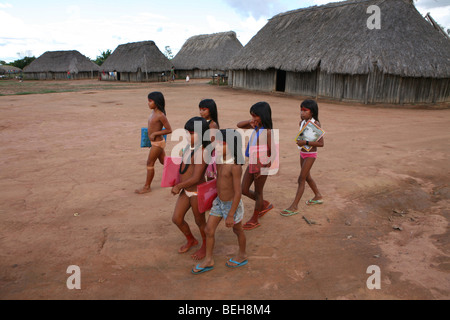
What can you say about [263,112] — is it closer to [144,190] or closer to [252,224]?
[252,224]

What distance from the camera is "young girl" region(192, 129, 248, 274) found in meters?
2.61

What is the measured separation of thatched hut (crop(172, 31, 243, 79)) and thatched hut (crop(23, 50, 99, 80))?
12559 millimetres

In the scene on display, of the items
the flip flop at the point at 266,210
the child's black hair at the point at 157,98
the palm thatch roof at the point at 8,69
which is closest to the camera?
the flip flop at the point at 266,210

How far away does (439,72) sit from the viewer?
1412 centimetres

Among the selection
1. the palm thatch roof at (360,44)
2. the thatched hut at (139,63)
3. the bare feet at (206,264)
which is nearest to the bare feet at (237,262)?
the bare feet at (206,264)

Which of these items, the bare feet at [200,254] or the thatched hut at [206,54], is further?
the thatched hut at [206,54]

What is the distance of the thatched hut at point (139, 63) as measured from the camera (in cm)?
3284

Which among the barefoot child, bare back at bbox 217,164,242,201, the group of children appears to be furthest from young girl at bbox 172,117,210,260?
the barefoot child

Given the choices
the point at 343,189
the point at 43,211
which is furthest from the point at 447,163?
the point at 43,211

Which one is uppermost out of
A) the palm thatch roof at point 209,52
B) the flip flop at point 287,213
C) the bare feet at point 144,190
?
the palm thatch roof at point 209,52

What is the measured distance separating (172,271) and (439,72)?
16.0m

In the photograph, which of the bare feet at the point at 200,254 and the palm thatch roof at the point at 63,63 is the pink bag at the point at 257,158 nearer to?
the bare feet at the point at 200,254

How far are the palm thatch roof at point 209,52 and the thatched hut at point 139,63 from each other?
383cm
